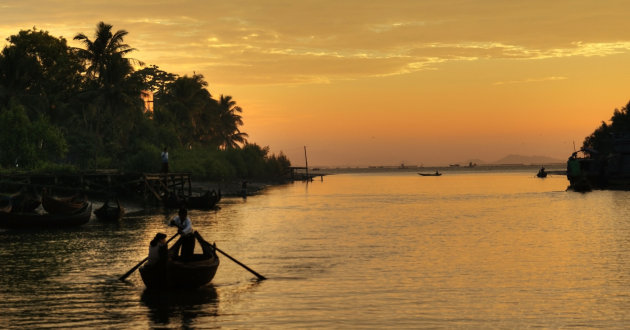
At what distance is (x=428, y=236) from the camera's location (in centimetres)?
4569

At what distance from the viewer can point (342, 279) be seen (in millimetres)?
26656

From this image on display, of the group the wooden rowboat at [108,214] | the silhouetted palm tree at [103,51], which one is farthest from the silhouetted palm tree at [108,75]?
the wooden rowboat at [108,214]

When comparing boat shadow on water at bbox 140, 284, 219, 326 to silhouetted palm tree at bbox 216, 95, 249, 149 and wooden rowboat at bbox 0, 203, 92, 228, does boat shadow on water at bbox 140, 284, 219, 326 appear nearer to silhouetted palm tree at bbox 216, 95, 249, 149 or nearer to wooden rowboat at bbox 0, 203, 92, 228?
wooden rowboat at bbox 0, 203, 92, 228

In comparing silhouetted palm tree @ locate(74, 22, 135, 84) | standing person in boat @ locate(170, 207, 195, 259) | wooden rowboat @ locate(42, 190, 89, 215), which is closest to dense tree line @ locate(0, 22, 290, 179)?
silhouetted palm tree @ locate(74, 22, 135, 84)

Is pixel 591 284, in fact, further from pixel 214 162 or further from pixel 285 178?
pixel 285 178

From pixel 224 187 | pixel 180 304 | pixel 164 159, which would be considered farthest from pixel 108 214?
pixel 224 187

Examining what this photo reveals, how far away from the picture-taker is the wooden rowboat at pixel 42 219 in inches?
1790

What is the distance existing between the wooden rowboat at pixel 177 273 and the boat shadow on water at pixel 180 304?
310mm

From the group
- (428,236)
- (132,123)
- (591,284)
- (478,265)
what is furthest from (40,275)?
(132,123)

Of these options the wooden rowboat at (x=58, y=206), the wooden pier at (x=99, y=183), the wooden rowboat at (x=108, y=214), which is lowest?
the wooden rowboat at (x=108, y=214)

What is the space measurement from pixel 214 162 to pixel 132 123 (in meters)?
19.7

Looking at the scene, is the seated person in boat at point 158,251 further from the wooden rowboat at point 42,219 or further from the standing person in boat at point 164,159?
the standing person in boat at point 164,159

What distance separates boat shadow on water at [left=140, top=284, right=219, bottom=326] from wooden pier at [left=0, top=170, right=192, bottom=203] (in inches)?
1792

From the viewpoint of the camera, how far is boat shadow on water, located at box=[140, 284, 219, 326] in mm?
19047
